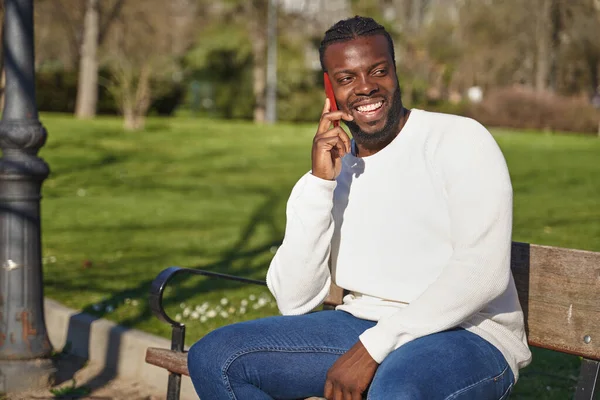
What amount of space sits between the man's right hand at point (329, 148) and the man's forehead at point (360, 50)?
7.5 inches

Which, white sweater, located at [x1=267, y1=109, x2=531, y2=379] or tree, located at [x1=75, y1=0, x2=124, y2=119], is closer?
white sweater, located at [x1=267, y1=109, x2=531, y2=379]

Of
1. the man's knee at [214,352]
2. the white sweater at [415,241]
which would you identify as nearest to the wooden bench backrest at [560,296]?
the white sweater at [415,241]

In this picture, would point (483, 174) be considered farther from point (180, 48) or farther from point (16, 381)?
point (180, 48)

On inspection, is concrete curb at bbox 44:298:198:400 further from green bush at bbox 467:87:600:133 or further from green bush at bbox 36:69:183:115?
green bush at bbox 467:87:600:133

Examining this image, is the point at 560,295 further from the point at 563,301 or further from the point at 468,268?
the point at 468,268

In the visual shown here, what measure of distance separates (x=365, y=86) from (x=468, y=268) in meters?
0.77

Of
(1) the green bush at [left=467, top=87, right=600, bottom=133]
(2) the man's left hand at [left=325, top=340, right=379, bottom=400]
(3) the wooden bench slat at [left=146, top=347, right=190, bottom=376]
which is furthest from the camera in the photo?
(1) the green bush at [left=467, top=87, right=600, bottom=133]

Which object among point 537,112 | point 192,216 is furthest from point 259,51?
point 192,216

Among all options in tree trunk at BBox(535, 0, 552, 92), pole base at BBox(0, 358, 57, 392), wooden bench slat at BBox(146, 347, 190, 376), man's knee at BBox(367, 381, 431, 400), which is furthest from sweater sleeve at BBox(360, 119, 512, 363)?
tree trunk at BBox(535, 0, 552, 92)

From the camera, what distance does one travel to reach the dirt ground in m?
5.00

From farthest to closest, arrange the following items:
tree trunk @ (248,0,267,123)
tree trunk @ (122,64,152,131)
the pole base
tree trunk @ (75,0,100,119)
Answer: tree trunk @ (248,0,267,123), tree trunk @ (75,0,100,119), tree trunk @ (122,64,152,131), the pole base

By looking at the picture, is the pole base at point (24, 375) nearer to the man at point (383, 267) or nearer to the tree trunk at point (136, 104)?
the man at point (383, 267)

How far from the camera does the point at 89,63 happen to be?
3322cm

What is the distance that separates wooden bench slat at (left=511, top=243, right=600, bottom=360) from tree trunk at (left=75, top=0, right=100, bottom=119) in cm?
2839
